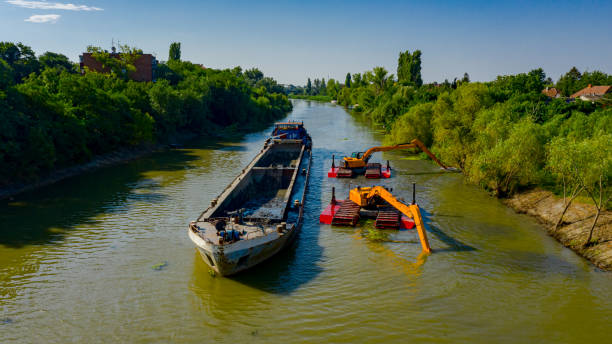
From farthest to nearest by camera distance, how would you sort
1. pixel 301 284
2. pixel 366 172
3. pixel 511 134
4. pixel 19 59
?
pixel 19 59
pixel 366 172
pixel 511 134
pixel 301 284

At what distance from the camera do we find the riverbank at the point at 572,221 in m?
18.5

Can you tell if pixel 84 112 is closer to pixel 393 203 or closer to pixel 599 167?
pixel 393 203

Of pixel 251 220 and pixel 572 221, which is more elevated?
pixel 251 220

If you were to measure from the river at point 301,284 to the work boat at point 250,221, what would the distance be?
2.98 feet

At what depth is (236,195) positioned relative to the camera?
25.1 m

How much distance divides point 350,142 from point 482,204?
34830 millimetres

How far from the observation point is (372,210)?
24469mm

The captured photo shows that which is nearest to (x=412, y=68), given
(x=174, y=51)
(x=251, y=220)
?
(x=174, y=51)

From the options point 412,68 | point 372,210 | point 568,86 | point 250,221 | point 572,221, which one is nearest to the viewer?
point 250,221

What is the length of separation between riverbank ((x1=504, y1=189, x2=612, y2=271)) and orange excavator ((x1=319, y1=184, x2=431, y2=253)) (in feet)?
24.9

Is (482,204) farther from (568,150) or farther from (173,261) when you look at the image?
(173,261)

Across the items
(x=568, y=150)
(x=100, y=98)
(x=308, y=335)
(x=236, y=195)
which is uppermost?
(x=100, y=98)

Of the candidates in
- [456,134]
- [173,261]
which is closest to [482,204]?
[456,134]

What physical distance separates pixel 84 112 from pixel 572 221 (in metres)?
41.7
